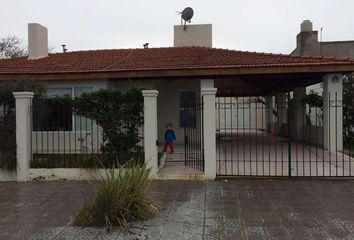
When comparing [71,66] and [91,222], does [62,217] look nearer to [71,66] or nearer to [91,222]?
[91,222]

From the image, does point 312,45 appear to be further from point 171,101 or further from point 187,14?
point 171,101

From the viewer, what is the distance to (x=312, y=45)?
31969 mm

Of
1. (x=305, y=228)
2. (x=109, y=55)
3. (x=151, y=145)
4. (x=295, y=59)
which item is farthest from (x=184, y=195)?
(x=109, y=55)

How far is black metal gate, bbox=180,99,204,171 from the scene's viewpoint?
521 inches

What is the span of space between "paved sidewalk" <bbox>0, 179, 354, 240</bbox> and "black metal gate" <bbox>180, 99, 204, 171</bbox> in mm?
2164

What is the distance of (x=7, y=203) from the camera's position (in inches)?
359


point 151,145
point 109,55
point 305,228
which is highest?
point 109,55

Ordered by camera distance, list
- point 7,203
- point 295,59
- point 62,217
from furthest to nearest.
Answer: point 295,59 < point 7,203 < point 62,217

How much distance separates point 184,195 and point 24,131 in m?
4.64

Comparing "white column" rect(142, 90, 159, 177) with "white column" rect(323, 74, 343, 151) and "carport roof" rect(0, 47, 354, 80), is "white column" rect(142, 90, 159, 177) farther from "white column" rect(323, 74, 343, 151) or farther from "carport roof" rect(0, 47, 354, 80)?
"white column" rect(323, 74, 343, 151)

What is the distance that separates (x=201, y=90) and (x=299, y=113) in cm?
1124

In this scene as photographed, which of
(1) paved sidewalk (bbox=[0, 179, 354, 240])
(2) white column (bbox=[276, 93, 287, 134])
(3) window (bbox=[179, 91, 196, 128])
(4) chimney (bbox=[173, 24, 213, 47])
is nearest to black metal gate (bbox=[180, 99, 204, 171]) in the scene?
(3) window (bbox=[179, 91, 196, 128])

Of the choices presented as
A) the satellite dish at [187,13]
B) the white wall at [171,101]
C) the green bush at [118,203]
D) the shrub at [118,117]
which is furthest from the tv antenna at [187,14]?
the green bush at [118,203]

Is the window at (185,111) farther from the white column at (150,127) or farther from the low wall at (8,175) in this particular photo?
the low wall at (8,175)
